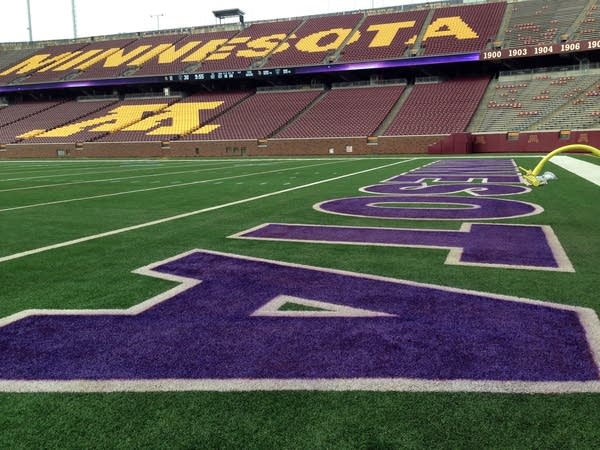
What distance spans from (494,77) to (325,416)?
38.3m

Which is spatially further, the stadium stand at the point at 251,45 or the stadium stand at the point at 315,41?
the stadium stand at the point at 251,45

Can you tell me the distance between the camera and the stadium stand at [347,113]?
32.5 meters

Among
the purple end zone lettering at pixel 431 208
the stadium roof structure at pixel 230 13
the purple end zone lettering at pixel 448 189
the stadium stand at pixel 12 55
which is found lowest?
the purple end zone lettering at pixel 431 208

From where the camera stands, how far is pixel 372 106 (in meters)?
34.6

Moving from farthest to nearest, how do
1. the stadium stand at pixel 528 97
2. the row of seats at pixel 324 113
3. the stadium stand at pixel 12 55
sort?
the stadium stand at pixel 12 55
the row of seats at pixel 324 113
the stadium stand at pixel 528 97

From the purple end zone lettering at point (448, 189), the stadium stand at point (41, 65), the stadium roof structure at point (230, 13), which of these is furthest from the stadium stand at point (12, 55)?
the purple end zone lettering at point (448, 189)

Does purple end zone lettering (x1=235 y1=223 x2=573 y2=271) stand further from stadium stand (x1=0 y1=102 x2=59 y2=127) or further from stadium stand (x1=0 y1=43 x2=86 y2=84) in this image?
stadium stand (x1=0 y1=43 x2=86 y2=84)

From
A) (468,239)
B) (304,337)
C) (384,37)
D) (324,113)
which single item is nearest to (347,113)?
(324,113)

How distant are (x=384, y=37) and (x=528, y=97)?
13.0 metres

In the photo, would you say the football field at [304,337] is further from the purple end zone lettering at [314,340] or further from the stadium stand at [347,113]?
the stadium stand at [347,113]

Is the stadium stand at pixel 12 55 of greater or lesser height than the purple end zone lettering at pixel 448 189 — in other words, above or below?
above

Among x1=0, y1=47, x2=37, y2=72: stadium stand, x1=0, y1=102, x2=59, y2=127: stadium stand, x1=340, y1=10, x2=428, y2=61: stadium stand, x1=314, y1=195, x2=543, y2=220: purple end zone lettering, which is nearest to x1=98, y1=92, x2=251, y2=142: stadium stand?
x1=340, y1=10, x2=428, y2=61: stadium stand

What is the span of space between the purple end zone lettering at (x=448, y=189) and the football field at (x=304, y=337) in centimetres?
341

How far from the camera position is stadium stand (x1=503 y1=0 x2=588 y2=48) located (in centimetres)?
3419
